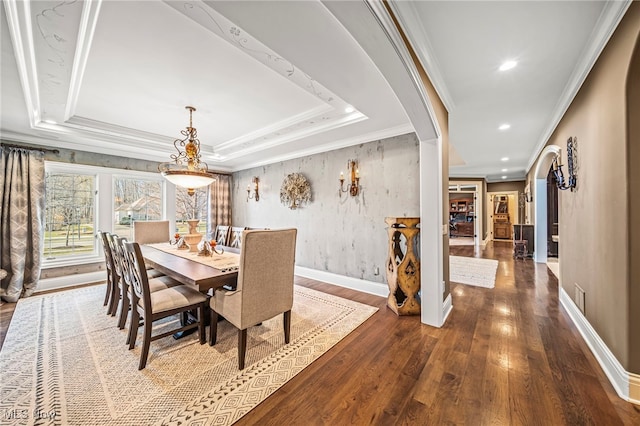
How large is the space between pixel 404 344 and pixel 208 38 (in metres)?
3.04

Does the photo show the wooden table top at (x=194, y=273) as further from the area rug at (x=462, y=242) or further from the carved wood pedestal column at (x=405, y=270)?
the area rug at (x=462, y=242)

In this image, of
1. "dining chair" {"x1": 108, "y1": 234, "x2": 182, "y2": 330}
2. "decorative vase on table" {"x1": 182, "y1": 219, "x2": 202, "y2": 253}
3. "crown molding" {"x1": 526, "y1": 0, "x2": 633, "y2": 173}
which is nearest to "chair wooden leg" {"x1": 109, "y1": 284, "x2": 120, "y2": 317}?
"dining chair" {"x1": 108, "y1": 234, "x2": 182, "y2": 330}

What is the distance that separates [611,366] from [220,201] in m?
6.28

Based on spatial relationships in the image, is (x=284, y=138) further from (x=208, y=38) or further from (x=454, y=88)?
(x=454, y=88)

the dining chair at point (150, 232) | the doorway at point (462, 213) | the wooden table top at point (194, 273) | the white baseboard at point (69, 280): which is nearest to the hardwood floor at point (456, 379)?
the wooden table top at point (194, 273)

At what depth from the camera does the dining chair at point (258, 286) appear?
1.91m

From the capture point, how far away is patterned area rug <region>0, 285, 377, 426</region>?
153cm

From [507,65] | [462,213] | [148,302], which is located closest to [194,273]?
[148,302]

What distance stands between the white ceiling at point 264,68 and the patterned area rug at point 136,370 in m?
2.38

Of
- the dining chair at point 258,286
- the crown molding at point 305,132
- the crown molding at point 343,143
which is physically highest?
the crown molding at point 305,132

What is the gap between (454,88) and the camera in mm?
2639

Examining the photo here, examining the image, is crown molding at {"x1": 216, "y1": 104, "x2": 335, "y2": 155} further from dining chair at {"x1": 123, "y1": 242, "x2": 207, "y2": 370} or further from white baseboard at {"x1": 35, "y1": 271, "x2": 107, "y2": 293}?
white baseboard at {"x1": 35, "y1": 271, "x2": 107, "y2": 293}

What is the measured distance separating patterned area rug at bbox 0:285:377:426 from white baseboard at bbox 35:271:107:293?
45.8 inches

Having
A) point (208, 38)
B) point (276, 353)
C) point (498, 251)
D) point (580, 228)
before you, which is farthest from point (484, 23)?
point (498, 251)
